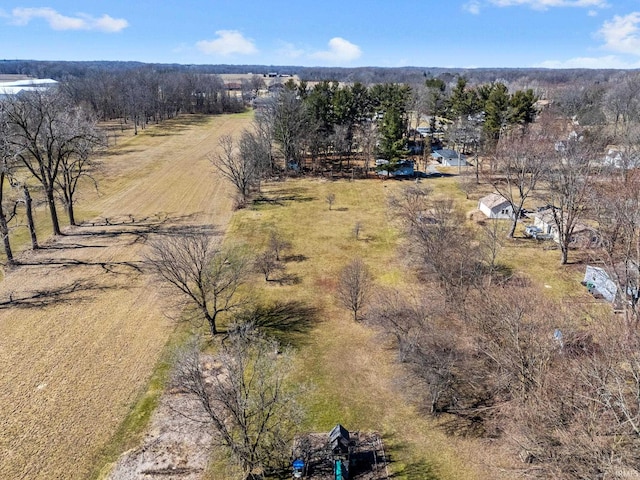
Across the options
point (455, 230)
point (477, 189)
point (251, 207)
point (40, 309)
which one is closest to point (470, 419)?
point (455, 230)

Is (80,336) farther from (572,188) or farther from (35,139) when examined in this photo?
(572,188)

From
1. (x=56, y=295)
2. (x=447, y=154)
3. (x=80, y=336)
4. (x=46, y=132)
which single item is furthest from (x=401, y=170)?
(x=80, y=336)

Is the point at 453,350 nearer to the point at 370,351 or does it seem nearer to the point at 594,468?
the point at 370,351

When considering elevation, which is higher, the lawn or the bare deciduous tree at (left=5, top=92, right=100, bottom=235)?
the bare deciduous tree at (left=5, top=92, right=100, bottom=235)

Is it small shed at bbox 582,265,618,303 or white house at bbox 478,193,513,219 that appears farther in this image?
white house at bbox 478,193,513,219

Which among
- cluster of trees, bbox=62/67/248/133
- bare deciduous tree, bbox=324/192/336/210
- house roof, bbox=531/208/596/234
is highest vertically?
cluster of trees, bbox=62/67/248/133

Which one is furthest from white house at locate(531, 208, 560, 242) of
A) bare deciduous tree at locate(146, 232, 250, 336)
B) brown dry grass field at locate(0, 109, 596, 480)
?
bare deciduous tree at locate(146, 232, 250, 336)

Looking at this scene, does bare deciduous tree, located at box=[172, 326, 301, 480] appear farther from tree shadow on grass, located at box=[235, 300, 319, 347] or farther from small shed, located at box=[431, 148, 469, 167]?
small shed, located at box=[431, 148, 469, 167]
